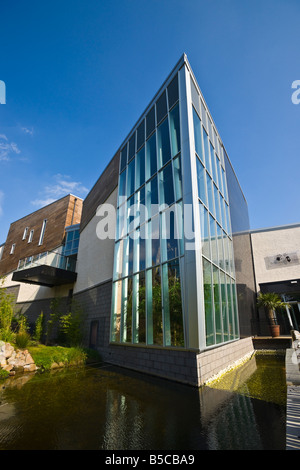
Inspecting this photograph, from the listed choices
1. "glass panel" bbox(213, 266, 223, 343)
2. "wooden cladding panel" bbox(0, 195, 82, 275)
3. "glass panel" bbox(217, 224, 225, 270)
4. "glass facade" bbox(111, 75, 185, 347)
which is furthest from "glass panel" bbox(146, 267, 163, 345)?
"wooden cladding panel" bbox(0, 195, 82, 275)

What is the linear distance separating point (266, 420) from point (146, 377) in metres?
4.56

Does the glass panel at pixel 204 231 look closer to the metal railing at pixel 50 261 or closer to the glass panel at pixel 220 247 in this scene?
the glass panel at pixel 220 247

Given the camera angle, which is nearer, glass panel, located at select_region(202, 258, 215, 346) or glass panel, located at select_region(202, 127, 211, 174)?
glass panel, located at select_region(202, 258, 215, 346)

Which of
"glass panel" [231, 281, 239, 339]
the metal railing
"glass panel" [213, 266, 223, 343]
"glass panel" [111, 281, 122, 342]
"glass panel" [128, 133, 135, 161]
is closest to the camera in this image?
"glass panel" [213, 266, 223, 343]

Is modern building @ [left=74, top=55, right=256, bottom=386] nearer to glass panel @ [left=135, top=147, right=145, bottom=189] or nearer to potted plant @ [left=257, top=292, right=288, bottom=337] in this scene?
glass panel @ [left=135, top=147, right=145, bottom=189]

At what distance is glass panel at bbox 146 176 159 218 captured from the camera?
9227mm

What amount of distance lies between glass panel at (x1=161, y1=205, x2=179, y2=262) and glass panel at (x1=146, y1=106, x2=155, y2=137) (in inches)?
203

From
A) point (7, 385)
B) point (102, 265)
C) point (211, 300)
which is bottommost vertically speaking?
point (7, 385)

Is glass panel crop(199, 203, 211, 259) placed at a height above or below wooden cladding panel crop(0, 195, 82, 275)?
below

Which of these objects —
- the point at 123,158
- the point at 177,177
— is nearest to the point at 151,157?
the point at 177,177

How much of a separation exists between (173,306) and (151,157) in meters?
7.01
